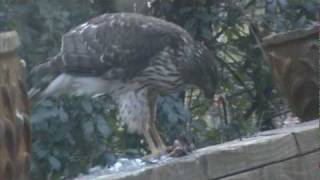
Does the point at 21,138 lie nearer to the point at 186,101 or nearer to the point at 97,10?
the point at 97,10

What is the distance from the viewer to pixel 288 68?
5.32 metres

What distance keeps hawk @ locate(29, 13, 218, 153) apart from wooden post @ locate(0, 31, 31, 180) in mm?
1535

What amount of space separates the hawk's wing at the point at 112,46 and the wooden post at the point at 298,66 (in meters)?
0.65

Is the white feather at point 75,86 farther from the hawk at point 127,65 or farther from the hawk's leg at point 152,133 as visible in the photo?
the hawk's leg at point 152,133

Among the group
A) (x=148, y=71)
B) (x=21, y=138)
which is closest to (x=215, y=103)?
(x=148, y=71)

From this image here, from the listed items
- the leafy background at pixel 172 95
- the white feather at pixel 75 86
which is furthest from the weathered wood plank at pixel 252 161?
the leafy background at pixel 172 95

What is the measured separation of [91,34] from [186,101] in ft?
6.56

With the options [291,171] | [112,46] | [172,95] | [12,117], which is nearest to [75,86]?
[112,46]

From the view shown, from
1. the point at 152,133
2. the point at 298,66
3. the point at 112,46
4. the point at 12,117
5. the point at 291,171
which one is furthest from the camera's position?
the point at 298,66

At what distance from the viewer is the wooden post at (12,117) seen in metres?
3.15

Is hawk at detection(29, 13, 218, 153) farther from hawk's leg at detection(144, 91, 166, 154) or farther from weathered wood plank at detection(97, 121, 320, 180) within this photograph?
weathered wood plank at detection(97, 121, 320, 180)

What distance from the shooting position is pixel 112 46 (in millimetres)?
4848

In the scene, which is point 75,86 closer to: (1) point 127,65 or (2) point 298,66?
(1) point 127,65

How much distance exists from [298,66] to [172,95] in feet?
2.71
